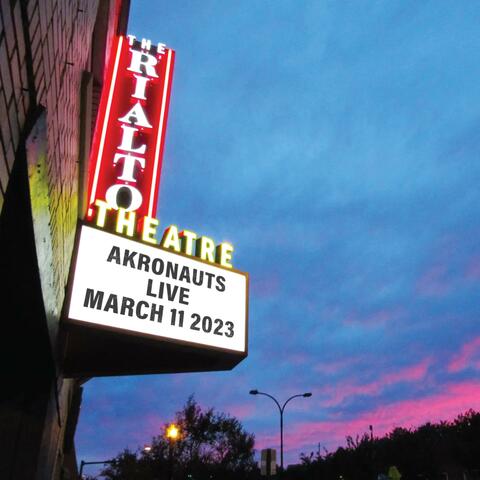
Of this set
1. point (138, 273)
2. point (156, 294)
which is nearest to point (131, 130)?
point (138, 273)

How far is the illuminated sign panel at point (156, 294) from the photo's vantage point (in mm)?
6879

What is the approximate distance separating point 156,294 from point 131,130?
3.67m

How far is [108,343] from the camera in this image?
8.14 metres

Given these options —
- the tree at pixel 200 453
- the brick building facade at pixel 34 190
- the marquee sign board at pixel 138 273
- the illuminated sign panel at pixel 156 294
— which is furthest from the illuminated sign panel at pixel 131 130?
the tree at pixel 200 453

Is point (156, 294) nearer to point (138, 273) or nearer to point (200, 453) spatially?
point (138, 273)

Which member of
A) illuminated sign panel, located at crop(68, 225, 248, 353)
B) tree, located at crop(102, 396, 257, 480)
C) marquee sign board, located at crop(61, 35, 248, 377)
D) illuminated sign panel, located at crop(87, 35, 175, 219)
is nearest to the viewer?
illuminated sign panel, located at crop(68, 225, 248, 353)

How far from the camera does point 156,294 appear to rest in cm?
755

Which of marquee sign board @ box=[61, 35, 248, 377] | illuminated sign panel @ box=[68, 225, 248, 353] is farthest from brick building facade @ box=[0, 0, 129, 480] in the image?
marquee sign board @ box=[61, 35, 248, 377]

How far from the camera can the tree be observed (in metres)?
55.0

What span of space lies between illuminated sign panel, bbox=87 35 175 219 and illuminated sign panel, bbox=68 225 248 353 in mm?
962

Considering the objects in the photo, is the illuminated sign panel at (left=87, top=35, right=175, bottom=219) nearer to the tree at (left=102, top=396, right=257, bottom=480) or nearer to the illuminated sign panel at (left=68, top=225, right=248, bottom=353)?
the illuminated sign panel at (left=68, top=225, right=248, bottom=353)

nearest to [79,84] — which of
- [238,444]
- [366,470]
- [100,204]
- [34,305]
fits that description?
[100,204]

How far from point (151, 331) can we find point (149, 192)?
2.96 metres

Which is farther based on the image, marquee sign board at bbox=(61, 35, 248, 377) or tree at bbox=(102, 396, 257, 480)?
tree at bbox=(102, 396, 257, 480)
